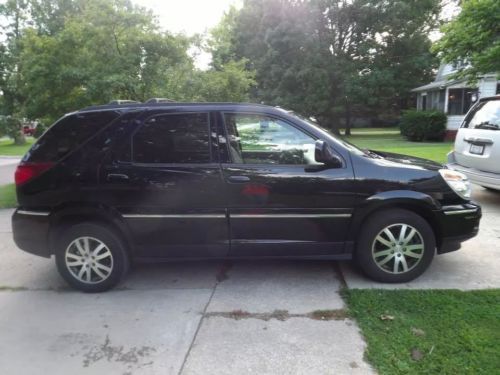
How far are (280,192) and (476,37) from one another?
9566 mm

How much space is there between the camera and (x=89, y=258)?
12.7ft

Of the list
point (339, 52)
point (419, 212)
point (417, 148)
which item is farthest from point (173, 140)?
point (339, 52)

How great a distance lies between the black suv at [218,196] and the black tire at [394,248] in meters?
0.01

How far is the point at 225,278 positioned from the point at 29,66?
21.4ft

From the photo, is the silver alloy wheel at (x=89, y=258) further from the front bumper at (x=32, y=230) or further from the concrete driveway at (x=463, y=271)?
the concrete driveway at (x=463, y=271)

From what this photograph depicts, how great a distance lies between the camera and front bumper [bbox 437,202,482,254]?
3.86 m

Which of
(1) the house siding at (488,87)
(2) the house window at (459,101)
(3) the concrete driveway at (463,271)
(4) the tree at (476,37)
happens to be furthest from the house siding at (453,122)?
(3) the concrete driveway at (463,271)

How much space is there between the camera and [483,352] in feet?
9.01

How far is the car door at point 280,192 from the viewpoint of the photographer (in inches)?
146

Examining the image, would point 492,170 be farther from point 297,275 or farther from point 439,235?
point 297,275

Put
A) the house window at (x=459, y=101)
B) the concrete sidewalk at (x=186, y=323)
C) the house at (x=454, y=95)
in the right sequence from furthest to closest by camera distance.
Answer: the house window at (x=459, y=101) < the house at (x=454, y=95) < the concrete sidewalk at (x=186, y=323)

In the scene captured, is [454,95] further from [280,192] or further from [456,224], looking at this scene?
[280,192]

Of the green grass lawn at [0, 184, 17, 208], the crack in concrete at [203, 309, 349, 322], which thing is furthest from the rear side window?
the green grass lawn at [0, 184, 17, 208]

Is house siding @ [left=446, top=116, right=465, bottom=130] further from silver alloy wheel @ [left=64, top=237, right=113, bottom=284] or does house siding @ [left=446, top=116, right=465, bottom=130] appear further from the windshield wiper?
silver alloy wheel @ [left=64, top=237, right=113, bottom=284]
